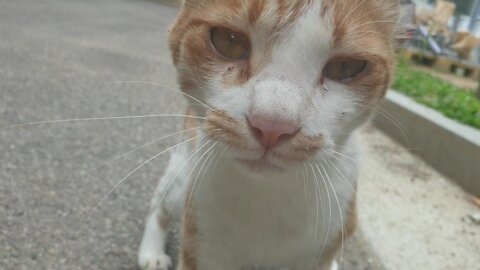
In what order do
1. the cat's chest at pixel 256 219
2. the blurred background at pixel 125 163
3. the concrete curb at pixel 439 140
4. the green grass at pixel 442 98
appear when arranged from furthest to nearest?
the green grass at pixel 442 98 → the concrete curb at pixel 439 140 → the blurred background at pixel 125 163 → the cat's chest at pixel 256 219

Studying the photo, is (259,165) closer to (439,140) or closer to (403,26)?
(403,26)

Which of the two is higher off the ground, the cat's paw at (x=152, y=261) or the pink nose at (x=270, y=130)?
the pink nose at (x=270, y=130)

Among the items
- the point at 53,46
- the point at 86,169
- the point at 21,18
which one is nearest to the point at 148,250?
the point at 86,169

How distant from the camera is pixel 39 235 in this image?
164 cm

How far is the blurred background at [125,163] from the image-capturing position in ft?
5.54

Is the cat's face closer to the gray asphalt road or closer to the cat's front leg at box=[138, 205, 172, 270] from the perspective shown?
the gray asphalt road

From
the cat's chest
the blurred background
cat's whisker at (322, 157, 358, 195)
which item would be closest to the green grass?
the blurred background

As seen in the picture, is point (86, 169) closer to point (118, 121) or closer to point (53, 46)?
point (118, 121)

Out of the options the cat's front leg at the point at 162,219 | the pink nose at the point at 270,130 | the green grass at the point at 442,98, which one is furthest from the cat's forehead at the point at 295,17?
the green grass at the point at 442,98

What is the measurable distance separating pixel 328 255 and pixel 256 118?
631mm

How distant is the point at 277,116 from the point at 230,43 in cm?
25

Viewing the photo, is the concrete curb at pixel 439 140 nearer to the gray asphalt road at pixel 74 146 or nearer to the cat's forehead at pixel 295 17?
the gray asphalt road at pixel 74 146

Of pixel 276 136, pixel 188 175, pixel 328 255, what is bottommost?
pixel 328 255

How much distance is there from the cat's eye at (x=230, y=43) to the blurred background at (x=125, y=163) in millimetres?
238
